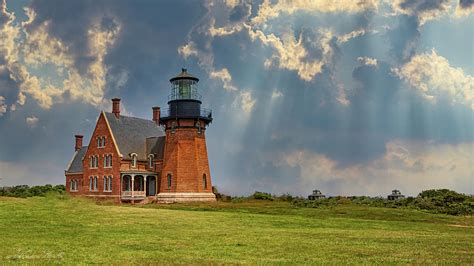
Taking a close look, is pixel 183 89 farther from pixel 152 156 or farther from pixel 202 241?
pixel 202 241

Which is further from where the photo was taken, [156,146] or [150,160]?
[156,146]

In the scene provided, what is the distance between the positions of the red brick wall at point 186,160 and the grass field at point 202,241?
84.0 ft

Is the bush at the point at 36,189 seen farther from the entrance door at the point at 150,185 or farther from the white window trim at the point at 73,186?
the entrance door at the point at 150,185

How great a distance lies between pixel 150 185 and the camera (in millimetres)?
63875

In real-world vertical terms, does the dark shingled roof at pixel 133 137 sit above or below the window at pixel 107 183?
above

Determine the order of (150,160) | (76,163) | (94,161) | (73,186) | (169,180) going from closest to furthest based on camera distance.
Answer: (169,180) → (150,160) → (94,161) → (73,186) → (76,163)

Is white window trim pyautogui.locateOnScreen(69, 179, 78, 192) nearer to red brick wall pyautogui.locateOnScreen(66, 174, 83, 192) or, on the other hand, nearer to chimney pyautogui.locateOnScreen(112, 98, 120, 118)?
red brick wall pyautogui.locateOnScreen(66, 174, 83, 192)

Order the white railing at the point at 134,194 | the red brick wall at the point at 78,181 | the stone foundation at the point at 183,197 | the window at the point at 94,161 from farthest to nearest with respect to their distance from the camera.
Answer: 1. the red brick wall at the point at 78,181
2. the window at the point at 94,161
3. the white railing at the point at 134,194
4. the stone foundation at the point at 183,197

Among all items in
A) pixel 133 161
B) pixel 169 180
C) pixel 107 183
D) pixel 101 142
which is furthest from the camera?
pixel 101 142

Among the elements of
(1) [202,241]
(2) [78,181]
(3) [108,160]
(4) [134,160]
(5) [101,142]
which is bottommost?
(1) [202,241]

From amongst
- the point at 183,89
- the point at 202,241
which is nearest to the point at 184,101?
the point at 183,89

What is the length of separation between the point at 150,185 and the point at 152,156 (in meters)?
3.89

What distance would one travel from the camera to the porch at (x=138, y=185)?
60.3 m

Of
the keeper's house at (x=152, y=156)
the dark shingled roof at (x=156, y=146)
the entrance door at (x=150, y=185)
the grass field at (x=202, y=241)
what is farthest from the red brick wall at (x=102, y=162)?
the grass field at (x=202, y=241)
